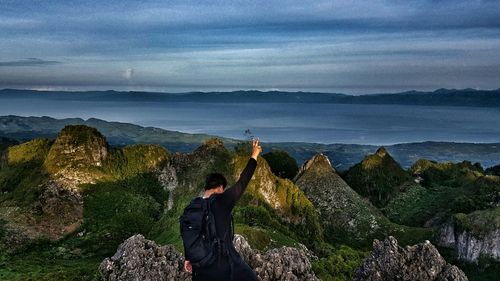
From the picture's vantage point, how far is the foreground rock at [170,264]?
23.8 metres

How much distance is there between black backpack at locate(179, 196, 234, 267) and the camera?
1411 centimetres

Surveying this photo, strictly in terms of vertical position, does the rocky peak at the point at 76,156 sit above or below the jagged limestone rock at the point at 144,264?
below

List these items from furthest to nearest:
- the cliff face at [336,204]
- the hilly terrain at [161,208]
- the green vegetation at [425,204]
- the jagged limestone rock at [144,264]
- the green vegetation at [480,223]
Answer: the green vegetation at [425,204]
the cliff face at [336,204]
the green vegetation at [480,223]
the hilly terrain at [161,208]
the jagged limestone rock at [144,264]

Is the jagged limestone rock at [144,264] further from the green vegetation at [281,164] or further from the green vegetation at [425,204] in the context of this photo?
the green vegetation at [281,164]

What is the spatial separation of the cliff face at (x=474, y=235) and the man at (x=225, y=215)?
95178 millimetres

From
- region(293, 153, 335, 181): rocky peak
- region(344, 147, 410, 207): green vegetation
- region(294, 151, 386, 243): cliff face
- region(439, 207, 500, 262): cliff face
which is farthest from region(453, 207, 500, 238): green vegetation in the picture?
region(344, 147, 410, 207): green vegetation

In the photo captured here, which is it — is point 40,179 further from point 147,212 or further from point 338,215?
point 338,215

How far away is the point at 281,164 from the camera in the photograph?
142000mm

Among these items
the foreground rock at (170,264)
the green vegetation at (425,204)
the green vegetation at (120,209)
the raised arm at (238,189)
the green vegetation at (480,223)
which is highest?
the raised arm at (238,189)

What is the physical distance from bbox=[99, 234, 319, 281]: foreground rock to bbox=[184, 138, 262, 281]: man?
8.73 metres

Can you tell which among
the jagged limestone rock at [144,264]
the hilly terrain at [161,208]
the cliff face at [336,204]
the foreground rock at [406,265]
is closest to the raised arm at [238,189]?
the jagged limestone rock at [144,264]

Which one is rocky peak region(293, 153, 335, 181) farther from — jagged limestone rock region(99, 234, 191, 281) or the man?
the man

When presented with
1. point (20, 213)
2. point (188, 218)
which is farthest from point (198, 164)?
point (188, 218)

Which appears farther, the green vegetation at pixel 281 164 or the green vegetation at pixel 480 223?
the green vegetation at pixel 281 164
